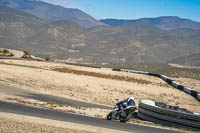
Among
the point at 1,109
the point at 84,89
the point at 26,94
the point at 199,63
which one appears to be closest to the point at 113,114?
the point at 1,109

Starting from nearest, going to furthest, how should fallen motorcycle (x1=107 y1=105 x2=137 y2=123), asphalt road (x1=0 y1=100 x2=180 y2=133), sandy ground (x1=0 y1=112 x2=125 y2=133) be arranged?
sandy ground (x1=0 y1=112 x2=125 y2=133)
asphalt road (x1=0 y1=100 x2=180 y2=133)
fallen motorcycle (x1=107 y1=105 x2=137 y2=123)

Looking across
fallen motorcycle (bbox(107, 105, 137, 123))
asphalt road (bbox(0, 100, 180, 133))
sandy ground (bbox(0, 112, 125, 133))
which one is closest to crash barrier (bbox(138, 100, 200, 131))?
asphalt road (bbox(0, 100, 180, 133))

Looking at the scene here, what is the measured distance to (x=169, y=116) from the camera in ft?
53.6

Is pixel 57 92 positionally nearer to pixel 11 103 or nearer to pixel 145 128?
pixel 11 103

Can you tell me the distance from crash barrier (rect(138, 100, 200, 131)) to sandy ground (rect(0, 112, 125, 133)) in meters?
3.92

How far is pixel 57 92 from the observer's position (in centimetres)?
2661

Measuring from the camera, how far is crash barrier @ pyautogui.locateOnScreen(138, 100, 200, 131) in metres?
15.5

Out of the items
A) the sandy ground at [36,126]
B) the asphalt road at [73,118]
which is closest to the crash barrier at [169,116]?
the asphalt road at [73,118]

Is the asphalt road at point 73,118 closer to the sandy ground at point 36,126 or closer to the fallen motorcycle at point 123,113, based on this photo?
the fallen motorcycle at point 123,113

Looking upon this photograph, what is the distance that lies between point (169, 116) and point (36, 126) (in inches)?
318

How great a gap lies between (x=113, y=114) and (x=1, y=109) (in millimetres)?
6810

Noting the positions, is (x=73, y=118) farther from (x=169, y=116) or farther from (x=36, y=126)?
(x=169, y=116)

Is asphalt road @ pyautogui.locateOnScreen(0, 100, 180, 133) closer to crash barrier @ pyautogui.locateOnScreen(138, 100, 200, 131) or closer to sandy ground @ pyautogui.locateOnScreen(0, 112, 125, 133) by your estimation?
sandy ground @ pyautogui.locateOnScreen(0, 112, 125, 133)

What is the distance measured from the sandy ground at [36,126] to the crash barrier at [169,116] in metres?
3.92
